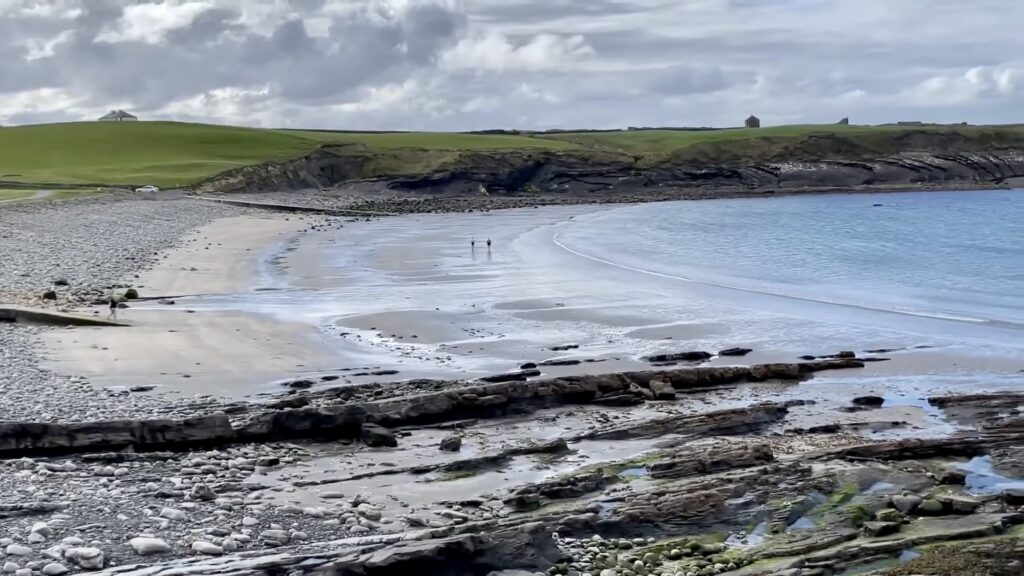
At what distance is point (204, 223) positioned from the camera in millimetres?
65625

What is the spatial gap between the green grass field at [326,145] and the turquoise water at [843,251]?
29.8m

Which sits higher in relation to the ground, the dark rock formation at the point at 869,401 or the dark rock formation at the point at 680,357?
the dark rock formation at the point at 680,357

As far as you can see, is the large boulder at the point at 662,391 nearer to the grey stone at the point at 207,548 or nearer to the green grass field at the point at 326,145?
the grey stone at the point at 207,548

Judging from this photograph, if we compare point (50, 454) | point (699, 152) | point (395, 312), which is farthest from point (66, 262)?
point (699, 152)

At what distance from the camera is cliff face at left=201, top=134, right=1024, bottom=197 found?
115m

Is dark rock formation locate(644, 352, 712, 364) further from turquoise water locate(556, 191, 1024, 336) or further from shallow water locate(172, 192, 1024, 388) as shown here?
turquoise water locate(556, 191, 1024, 336)

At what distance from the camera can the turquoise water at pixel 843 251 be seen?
125 ft

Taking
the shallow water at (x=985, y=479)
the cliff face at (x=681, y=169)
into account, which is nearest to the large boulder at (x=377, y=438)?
the shallow water at (x=985, y=479)

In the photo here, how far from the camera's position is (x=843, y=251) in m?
59.0

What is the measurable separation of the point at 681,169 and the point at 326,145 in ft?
141

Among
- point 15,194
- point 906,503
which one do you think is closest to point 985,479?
point 906,503

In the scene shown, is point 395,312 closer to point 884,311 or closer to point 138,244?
point 884,311

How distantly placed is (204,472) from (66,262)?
2815cm

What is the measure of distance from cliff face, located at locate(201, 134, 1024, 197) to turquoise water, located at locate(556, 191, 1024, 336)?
21.5m
